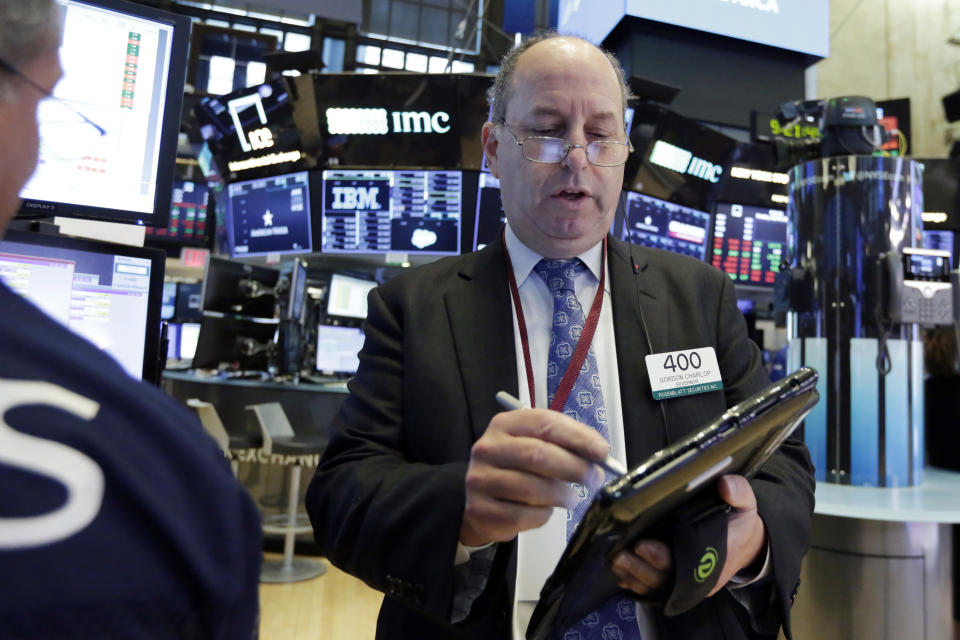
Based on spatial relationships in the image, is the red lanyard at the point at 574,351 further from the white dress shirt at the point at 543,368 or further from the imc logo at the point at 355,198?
the imc logo at the point at 355,198

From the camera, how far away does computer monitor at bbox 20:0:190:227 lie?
44.5 inches

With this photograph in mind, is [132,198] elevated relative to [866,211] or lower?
lower

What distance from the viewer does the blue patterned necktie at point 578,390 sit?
37.8 inches

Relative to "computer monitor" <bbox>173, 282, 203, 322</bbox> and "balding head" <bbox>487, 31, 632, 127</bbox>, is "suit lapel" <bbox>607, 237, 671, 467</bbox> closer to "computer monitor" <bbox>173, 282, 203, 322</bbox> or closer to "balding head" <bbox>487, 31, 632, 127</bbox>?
"balding head" <bbox>487, 31, 632, 127</bbox>

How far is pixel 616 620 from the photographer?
0.96 meters

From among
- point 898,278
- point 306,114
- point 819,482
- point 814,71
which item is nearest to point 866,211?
point 898,278

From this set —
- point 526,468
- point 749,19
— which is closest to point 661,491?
point 526,468

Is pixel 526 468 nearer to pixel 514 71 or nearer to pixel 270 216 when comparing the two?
pixel 514 71

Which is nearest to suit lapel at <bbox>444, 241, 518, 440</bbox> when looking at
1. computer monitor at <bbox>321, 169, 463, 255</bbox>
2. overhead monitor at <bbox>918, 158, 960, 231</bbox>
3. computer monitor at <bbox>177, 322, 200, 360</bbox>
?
computer monitor at <bbox>321, 169, 463, 255</bbox>

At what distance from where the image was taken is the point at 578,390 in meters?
1.07

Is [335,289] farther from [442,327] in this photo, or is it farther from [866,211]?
[442,327]

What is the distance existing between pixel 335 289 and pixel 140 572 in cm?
498

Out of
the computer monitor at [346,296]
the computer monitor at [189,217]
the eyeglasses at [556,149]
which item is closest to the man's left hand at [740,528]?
the eyeglasses at [556,149]

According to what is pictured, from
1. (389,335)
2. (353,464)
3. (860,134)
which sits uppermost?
(860,134)
